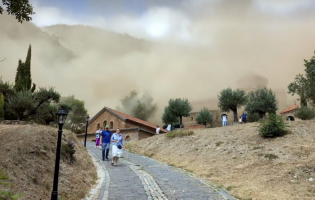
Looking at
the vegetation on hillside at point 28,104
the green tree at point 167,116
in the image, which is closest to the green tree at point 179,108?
the green tree at point 167,116

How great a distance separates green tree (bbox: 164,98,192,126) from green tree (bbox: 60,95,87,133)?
3346 centimetres

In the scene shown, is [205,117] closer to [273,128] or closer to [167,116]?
[167,116]

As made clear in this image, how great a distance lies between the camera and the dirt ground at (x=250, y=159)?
992cm

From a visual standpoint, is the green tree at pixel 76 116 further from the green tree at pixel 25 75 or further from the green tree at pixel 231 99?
the green tree at pixel 231 99

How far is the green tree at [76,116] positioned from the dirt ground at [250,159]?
4702 cm

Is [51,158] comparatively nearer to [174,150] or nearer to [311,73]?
[174,150]

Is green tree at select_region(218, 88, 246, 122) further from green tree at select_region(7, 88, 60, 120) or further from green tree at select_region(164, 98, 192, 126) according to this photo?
green tree at select_region(7, 88, 60, 120)

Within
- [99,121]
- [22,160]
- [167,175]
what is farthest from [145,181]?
[99,121]

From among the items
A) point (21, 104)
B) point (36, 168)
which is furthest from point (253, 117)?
point (36, 168)

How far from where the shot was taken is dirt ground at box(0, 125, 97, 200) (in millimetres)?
7816

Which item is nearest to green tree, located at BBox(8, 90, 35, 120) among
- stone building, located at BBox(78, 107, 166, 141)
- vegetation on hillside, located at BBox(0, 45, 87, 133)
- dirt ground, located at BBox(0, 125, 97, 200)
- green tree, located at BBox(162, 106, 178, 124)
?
vegetation on hillside, located at BBox(0, 45, 87, 133)

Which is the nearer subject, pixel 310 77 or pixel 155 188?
pixel 155 188

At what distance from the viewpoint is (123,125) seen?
149 ft

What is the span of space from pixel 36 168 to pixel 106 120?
134 ft
